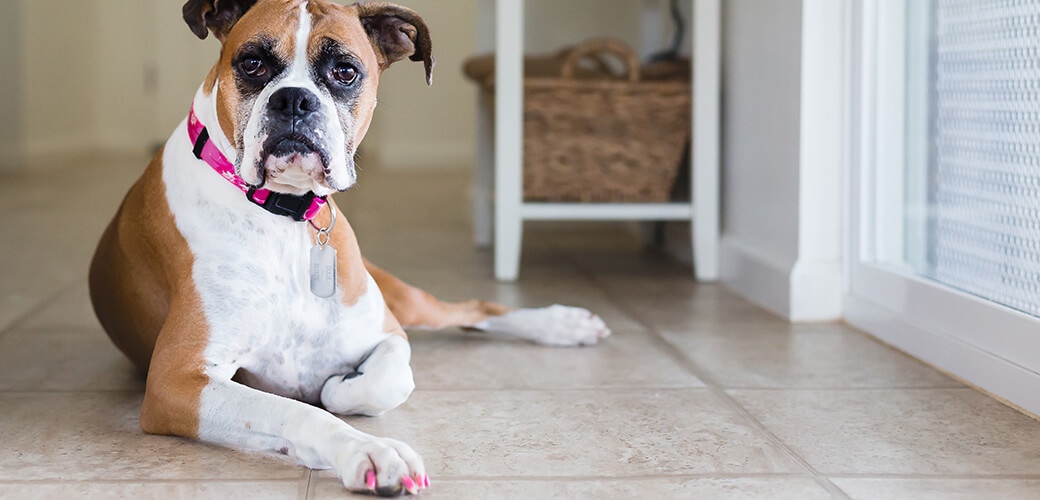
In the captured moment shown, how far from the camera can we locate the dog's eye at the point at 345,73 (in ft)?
4.77

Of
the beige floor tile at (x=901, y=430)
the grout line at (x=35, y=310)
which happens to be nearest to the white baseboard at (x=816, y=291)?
the beige floor tile at (x=901, y=430)

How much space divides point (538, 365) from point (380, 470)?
29.4 inches

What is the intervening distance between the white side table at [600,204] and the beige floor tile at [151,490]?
1.72 metres

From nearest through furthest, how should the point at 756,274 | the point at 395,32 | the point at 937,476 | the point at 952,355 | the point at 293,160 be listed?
1. the point at 937,476
2. the point at 293,160
3. the point at 395,32
4. the point at 952,355
5. the point at 756,274

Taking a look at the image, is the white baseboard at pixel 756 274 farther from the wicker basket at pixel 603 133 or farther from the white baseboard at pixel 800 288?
the wicker basket at pixel 603 133

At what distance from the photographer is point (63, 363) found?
187 cm

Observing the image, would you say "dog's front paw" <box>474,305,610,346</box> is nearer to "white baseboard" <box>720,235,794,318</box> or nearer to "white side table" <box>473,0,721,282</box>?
"white baseboard" <box>720,235,794,318</box>

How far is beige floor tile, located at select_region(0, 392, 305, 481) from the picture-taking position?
49.5 inches

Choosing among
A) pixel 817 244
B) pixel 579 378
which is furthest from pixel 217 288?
pixel 817 244

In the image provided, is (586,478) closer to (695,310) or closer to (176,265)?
(176,265)

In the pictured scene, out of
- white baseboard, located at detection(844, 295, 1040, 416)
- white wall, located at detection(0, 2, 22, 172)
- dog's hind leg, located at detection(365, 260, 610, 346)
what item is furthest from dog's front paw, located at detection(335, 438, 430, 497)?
white wall, located at detection(0, 2, 22, 172)

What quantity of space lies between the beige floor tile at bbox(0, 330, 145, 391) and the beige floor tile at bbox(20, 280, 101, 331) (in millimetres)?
62

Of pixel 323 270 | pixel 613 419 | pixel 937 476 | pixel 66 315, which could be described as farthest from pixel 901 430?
pixel 66 315

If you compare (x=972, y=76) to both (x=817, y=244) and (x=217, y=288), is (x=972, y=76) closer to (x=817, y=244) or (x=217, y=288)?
(x=817, y=244)
